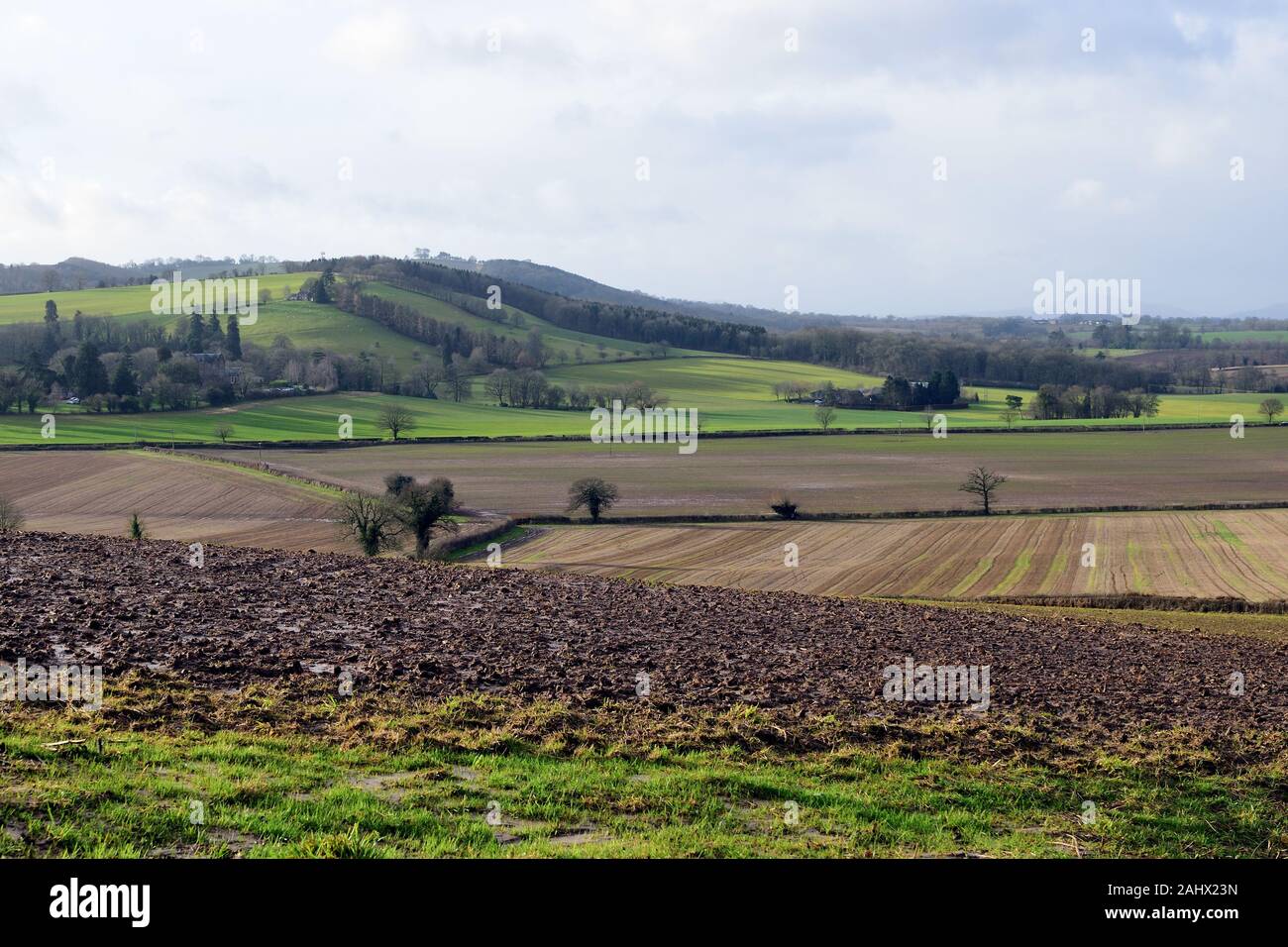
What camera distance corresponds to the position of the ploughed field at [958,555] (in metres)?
39.3

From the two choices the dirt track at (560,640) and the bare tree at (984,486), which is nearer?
the dirt track at (560,640)

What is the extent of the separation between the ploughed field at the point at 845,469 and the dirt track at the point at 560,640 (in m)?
39.3

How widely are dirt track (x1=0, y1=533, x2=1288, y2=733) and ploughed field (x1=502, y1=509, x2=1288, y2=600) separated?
1652cm

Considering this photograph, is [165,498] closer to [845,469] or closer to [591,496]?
[591,496]

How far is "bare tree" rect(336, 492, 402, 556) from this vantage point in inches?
1808

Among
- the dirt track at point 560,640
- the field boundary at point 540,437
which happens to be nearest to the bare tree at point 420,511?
the dirt track at point 560,640

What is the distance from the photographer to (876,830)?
866cm

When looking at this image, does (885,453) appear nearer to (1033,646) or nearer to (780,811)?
(1033,646)

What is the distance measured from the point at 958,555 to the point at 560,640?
34467 millimetres

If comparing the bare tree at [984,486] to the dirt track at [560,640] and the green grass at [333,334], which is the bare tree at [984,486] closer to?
the dirt track at [560,640]

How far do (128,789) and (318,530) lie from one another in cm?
4763

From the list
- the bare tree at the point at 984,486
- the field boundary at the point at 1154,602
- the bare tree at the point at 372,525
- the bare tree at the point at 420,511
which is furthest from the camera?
the bare tree at the point at 984,486
